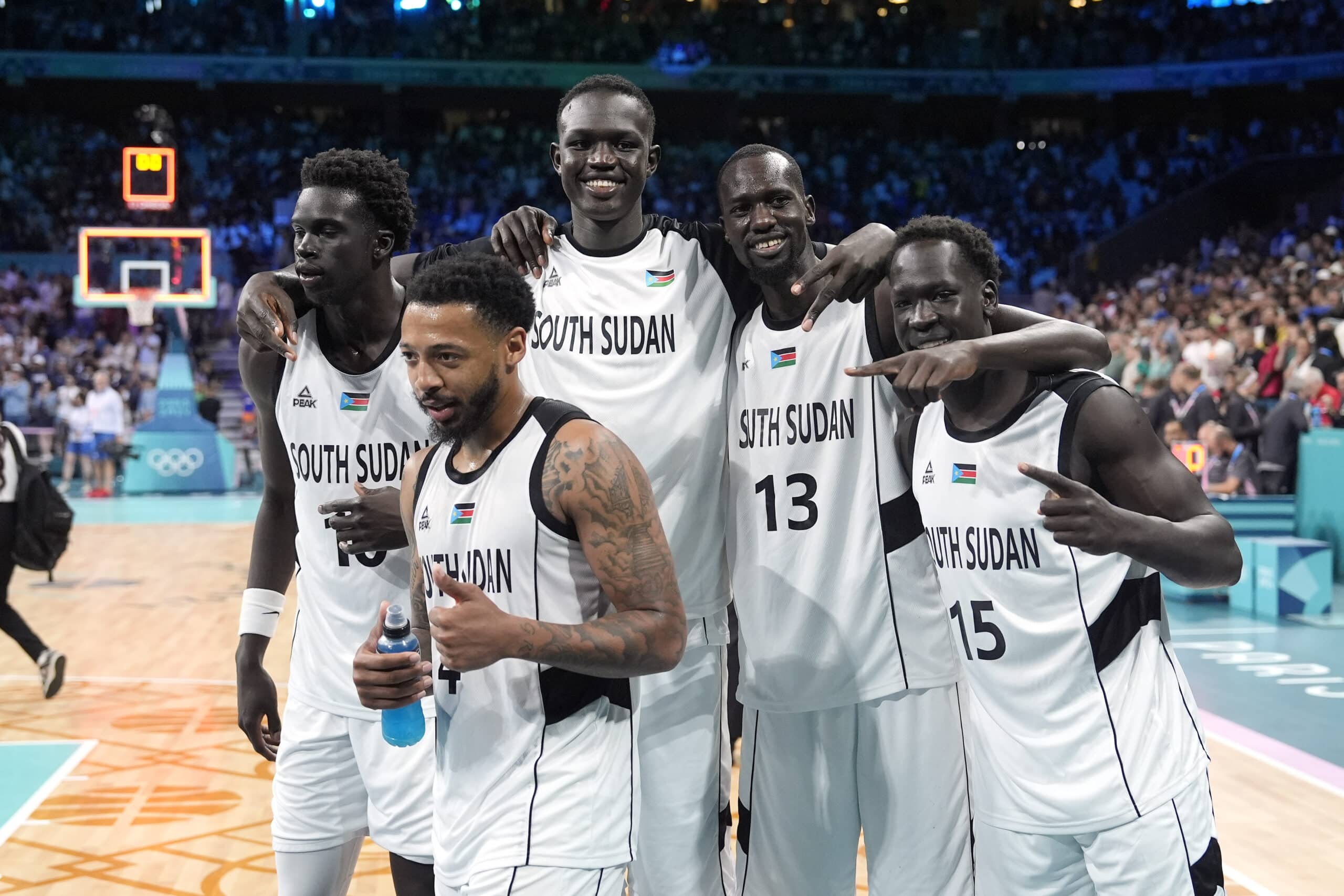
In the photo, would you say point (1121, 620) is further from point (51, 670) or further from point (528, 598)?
point (51, 670)

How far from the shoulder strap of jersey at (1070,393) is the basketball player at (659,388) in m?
0.59

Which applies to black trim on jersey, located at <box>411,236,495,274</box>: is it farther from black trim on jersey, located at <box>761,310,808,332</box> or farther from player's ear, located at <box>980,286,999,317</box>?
player's ear, located at <box>980,286,999,317</box>

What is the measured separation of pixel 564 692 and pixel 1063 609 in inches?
47.0

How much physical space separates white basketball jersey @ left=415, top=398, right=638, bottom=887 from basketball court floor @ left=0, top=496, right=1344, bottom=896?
273 centimetres

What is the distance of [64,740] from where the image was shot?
7.29 meters

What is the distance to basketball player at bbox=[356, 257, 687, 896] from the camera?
2615mm

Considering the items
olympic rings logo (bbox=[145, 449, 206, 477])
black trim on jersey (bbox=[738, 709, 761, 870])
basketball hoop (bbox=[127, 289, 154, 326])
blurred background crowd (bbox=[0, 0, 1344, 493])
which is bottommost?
black trim on jersey (bbox=[738, 709, 761, 870])

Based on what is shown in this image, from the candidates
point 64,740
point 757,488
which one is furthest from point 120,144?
point 757,488

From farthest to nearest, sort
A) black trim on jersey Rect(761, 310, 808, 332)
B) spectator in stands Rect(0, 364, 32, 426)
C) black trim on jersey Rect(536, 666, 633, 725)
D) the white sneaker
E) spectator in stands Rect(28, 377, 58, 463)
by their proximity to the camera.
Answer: spectator in stands Rect(28, 377, 58, 463) → spectator in stands Rect(0, 364, 32, 426) → the white sneaker → black trim on jersey Rect(761, 310, 808, 332) → black trim on jersey Rect(536, 666, 633, 725)

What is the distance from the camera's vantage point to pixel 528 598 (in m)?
2.68

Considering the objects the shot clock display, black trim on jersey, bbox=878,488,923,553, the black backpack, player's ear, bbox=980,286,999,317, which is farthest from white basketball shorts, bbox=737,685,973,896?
the shot clock display

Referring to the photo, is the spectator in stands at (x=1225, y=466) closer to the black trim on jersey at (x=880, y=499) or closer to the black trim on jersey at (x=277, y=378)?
the black trim on jersey at (x=880, y=499)

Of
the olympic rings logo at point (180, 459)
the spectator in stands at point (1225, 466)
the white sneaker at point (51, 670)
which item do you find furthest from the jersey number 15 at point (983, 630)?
the olympic rings logo at point (180, 459)

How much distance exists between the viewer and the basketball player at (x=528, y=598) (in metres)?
2.62
